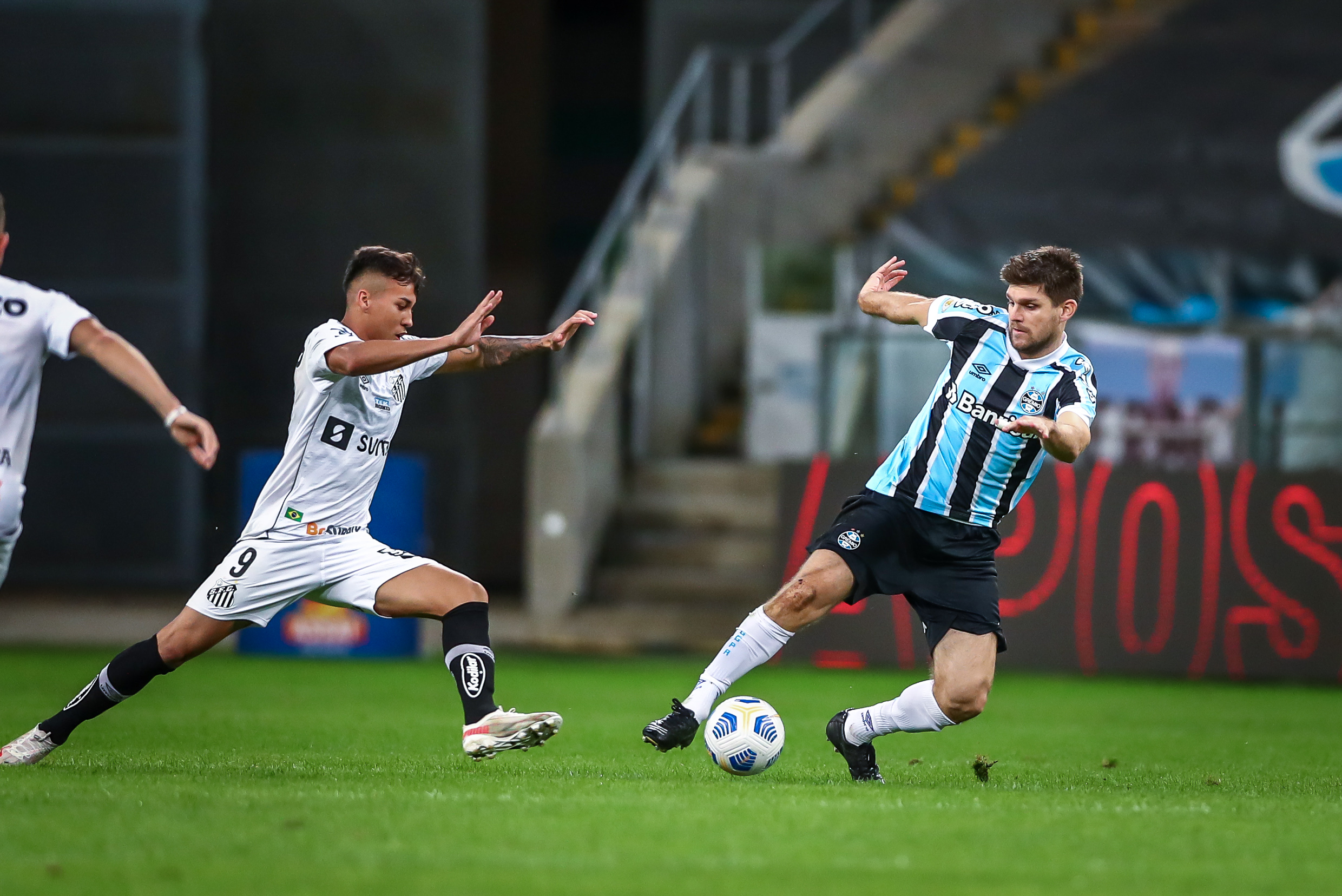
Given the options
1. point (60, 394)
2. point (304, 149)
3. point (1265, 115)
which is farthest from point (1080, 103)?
point (60, 394)

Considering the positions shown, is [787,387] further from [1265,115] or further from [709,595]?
[1265,115]

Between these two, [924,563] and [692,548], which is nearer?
[924,563]

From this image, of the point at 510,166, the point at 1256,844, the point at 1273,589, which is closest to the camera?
the point at 1256,844

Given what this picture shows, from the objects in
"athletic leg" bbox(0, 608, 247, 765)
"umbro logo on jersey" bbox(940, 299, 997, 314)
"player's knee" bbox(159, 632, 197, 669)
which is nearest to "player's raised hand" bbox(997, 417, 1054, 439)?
"umbro logo on jersey" bbox(940, 299, 997, 314)

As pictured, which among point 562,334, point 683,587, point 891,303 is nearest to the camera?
point 562,334

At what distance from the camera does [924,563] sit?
7.66m

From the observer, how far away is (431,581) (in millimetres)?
7449

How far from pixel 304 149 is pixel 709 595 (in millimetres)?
8132

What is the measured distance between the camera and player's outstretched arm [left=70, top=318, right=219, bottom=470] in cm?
634

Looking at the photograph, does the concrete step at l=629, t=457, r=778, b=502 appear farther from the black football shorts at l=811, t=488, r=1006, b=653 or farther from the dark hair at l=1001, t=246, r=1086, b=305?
the dark hair at l=1001, t=246, r=1086, b=305

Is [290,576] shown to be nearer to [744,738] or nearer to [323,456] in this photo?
[323,456]

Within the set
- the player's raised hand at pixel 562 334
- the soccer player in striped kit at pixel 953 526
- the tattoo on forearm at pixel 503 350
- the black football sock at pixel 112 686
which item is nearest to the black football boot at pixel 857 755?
the soccer player in striped kit at pixel 953 526

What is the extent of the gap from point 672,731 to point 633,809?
962 mm

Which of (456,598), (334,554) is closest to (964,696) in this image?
(456,598)
